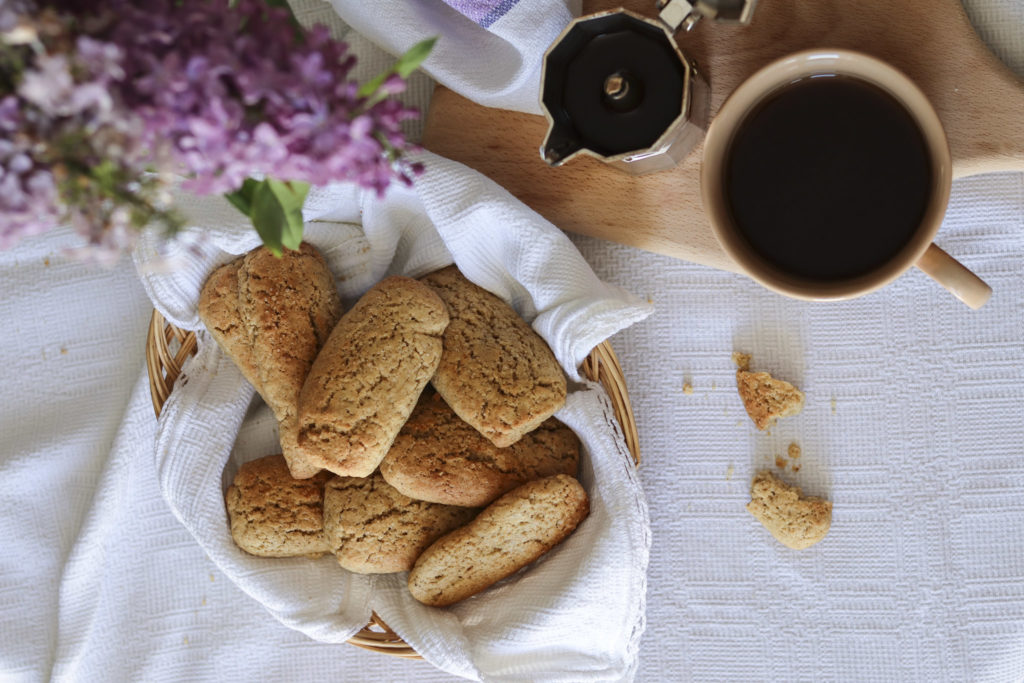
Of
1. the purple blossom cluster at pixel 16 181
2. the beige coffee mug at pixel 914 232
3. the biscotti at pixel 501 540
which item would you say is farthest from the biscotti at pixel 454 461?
the purple blossom cluster at pixel 16 181

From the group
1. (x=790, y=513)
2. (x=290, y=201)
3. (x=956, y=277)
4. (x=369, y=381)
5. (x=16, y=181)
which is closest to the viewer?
(x=16, y=181)

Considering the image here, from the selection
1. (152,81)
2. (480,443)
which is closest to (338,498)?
(480,443)

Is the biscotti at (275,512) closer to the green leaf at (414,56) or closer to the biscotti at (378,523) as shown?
the biscotti at (378,523)

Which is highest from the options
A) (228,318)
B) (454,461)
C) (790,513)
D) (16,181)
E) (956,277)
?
(16,181)

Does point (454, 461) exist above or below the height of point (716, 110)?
below

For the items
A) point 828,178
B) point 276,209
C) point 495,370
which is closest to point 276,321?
point 495,370

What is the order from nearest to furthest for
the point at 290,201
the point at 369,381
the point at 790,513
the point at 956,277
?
1. the point at 290,201
2. the point at 956,277
3. the point at 369,381
4. the point at 790,513

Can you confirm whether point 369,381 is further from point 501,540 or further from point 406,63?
point 406,63
